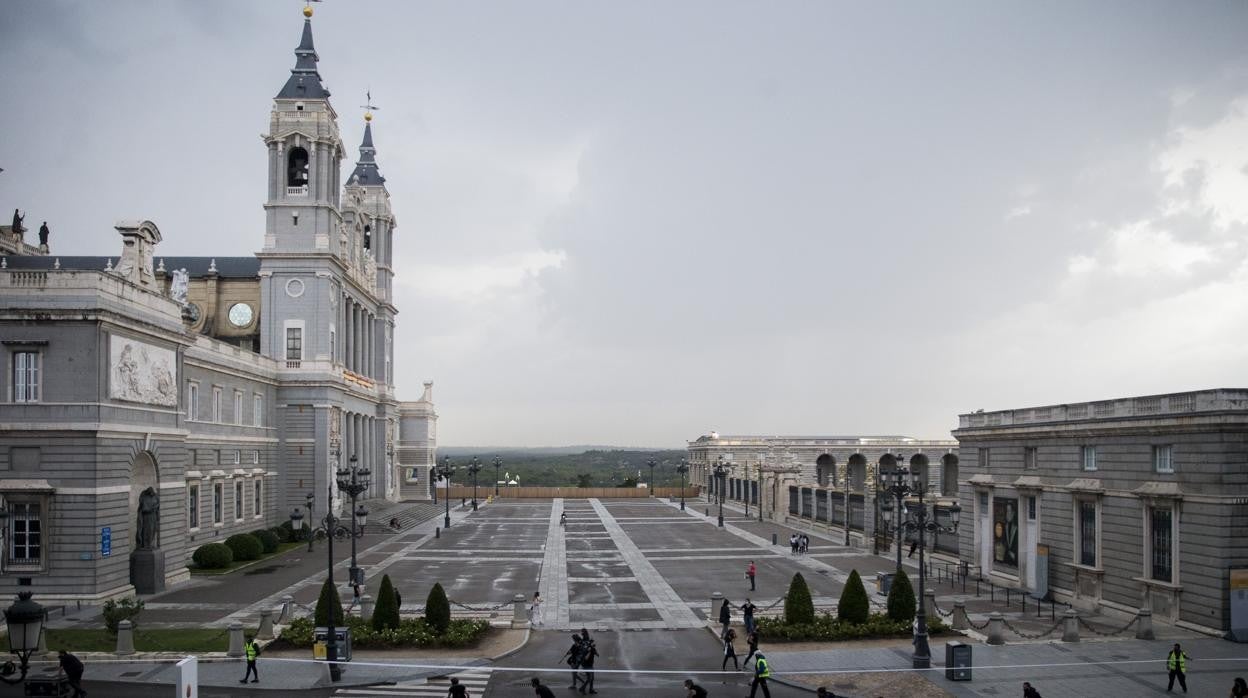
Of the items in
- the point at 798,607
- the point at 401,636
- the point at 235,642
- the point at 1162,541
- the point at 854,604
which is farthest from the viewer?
the point at 1162,541

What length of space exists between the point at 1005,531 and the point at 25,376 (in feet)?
130

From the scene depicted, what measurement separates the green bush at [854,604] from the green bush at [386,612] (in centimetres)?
1410

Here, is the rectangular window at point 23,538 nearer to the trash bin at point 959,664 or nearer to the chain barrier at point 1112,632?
the trash bin at point 959,664

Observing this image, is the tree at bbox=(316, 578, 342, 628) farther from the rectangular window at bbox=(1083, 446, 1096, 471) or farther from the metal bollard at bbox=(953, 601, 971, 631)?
the rectangular window at bbox=(1083, 446, 1096, 471)

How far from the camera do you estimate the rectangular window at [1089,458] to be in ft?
122

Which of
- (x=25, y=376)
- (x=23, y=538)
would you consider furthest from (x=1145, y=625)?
(x=25, y=376)

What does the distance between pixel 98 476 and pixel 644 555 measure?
2847 cm

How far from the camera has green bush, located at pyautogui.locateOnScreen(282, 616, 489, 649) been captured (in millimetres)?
29688

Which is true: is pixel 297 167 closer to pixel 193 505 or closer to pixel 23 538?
pixel 193 505

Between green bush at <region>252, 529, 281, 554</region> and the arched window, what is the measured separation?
27.3 meters

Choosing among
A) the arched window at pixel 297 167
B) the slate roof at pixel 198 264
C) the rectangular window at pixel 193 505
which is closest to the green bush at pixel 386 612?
the rectangular window at pixel 193 505

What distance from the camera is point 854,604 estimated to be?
3175cm

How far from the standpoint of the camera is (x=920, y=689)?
25328 mm

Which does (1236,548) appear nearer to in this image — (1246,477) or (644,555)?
(1246,477)
